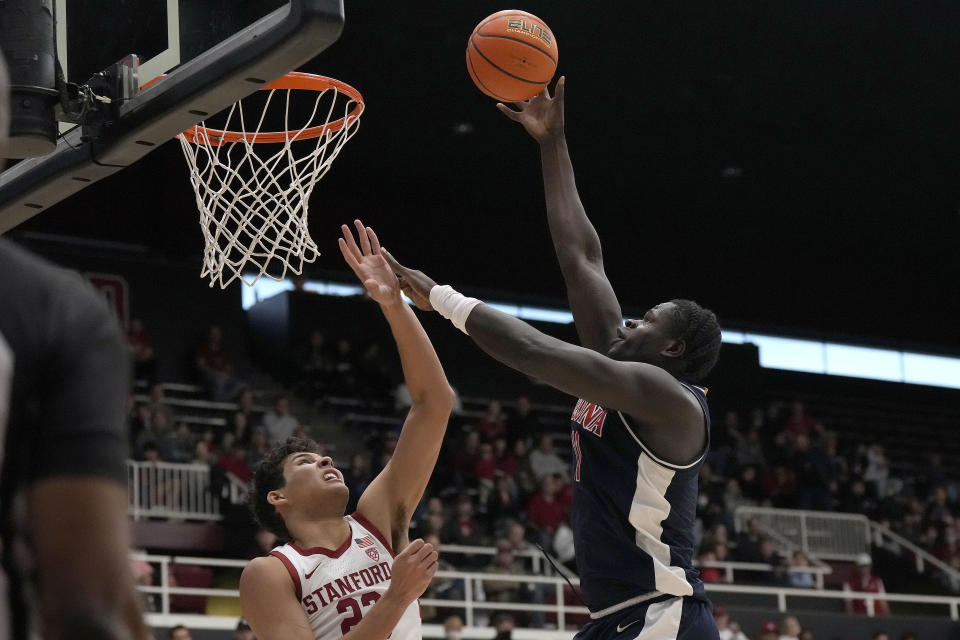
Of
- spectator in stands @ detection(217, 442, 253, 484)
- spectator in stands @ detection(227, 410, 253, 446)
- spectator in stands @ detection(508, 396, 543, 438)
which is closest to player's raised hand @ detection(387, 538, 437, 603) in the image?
spectator in stands @ detection(217, 442, 253, 484)

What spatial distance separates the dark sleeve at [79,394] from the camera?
1.34 meters

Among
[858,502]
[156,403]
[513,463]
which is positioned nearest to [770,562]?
[513,463]

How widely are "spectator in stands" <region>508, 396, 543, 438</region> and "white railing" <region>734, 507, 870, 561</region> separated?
8.72 ft

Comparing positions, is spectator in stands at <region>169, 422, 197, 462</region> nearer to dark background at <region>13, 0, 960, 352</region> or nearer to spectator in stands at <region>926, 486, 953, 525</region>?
dark background at <region>13, 0, 960, 352</region>

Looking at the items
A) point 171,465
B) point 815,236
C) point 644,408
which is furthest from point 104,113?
point 815,236

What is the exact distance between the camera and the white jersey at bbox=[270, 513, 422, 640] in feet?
13.1

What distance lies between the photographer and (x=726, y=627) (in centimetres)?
1274

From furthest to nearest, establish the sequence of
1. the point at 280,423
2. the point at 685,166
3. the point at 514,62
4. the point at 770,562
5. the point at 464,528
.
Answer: the point at 685,166
the point at 770,562
the point at 280,423
the point at 464,528
the point at 514,62

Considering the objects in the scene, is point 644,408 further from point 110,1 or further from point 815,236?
point 815,236

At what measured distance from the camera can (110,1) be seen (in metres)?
4.73

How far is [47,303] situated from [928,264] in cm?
2240

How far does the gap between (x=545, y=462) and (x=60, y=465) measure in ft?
48.7

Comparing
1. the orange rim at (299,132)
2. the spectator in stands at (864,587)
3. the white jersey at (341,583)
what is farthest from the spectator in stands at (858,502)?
the white jersey at (341,583)

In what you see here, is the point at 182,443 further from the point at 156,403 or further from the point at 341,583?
the point at 341,583
